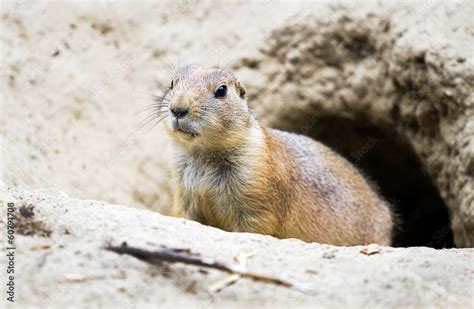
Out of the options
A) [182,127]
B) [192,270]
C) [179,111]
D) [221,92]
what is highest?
[221,92]

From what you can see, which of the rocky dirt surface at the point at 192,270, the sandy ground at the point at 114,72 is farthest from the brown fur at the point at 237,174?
the rocky dirt surface at the point at 192,270

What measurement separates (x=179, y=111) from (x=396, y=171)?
448 centimetres

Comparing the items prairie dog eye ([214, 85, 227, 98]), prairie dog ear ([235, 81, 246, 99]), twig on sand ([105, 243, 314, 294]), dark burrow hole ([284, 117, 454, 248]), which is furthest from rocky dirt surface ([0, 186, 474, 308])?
dark burrow hole ([284, 117, 454, 248])

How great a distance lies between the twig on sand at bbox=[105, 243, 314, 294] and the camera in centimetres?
372

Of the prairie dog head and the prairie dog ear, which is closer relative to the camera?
the prairie dog head

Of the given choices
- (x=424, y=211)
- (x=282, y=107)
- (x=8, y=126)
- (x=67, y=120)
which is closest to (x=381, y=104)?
(x=282, y=107)

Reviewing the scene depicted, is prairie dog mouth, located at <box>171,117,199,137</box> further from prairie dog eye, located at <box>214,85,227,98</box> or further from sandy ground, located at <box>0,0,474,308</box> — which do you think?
sandy ground, located at <box>0,0,474,308</box>

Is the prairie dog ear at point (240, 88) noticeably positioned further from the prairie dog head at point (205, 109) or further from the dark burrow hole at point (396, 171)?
the dark burrow hole at point (396, 171)

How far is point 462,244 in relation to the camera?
6762 mm

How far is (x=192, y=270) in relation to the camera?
12.5ft

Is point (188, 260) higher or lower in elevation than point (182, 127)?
lower

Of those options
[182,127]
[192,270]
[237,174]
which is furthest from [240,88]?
[192,270]

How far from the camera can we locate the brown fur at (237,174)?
566 centimetres

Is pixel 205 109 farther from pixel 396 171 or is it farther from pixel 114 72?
pixel 396 171
